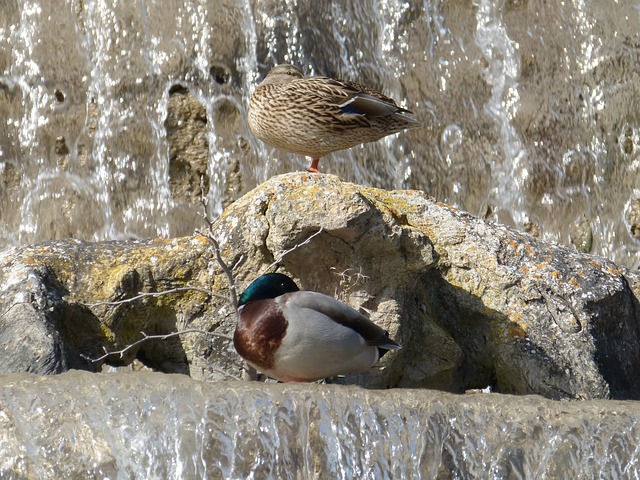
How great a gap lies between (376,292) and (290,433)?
161 centimetres

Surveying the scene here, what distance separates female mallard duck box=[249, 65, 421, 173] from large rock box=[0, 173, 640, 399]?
73 centimetres

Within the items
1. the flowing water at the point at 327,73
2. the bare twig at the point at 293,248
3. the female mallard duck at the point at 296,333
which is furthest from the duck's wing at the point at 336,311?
the flowing water at the point at 327,73

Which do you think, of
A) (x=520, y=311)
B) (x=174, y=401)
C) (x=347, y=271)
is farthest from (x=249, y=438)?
(x=520, y=311)

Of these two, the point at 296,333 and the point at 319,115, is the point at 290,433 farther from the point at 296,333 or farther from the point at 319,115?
the point at 319,115

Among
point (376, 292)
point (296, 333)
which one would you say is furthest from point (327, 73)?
point (296, 333)

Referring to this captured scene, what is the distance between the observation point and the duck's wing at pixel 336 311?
5.16 metres

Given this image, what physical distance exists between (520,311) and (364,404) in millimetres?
2024

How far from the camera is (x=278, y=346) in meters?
5.05

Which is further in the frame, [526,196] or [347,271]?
[526,196]

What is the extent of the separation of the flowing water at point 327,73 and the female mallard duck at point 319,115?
2135 mm

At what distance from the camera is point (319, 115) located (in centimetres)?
709

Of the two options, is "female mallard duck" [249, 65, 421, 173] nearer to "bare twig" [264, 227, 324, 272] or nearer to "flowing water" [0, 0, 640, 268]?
"bare twig" [264, 227, 324, 272]

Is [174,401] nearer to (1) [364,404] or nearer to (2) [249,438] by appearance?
(2) [249,438]

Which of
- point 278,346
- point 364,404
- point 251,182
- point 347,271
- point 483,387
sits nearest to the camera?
point 364,404
